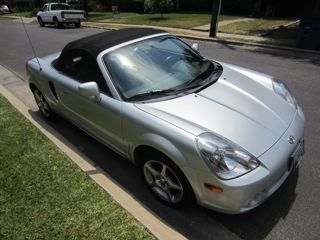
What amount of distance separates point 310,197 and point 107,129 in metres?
2.29

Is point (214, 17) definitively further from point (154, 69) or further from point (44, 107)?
point (154, 69)

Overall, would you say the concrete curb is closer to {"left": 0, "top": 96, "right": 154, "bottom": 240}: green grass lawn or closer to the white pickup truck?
{"left": 0, "top": 96, "right": 154, "bottom": 240}: green grass lawn

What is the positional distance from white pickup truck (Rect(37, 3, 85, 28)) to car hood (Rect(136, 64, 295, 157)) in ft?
66.7

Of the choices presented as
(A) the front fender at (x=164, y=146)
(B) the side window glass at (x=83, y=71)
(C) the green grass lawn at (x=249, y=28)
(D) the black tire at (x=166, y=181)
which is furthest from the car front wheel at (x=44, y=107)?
(C) the green grass lawn at (x=249, y=28)

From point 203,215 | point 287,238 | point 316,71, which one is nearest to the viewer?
point 287,238

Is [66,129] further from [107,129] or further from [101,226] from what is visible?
[101,226]

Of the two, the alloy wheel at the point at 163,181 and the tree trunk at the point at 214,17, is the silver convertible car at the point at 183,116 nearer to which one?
the alloy wheel at the point at 163,181

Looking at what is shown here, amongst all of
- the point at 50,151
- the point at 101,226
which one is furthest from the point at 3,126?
the point at 101,226

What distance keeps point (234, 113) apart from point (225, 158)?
609 mm

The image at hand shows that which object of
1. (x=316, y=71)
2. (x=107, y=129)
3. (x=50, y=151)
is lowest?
(x=316, y=71)

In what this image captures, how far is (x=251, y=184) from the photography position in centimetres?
255

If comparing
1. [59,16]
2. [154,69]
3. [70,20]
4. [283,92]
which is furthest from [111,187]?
[59,16]

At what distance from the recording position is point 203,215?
3.10m

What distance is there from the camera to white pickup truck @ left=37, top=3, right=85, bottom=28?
21.5 metres
